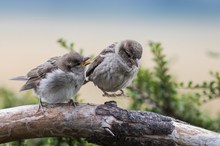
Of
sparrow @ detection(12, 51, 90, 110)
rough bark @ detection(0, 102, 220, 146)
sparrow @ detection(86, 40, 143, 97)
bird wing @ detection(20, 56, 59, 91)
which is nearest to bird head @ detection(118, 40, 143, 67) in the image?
sparrow @ detection(86, 40, 143, 97)

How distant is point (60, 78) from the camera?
15.1ft

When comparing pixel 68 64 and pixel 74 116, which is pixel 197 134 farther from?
pixel 68 64

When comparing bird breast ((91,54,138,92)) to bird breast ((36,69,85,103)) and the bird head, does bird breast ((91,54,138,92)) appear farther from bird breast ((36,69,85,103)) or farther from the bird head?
bird breast ((36,69,85,103))

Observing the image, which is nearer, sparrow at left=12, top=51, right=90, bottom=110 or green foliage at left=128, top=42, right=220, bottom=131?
sparrow at left=12, top=51, right=90, bottom=110

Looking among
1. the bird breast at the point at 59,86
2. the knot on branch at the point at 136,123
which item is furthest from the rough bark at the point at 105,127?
the bird breast at the point at 59,86

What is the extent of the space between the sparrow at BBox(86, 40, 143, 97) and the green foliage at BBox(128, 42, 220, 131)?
2.27 ft

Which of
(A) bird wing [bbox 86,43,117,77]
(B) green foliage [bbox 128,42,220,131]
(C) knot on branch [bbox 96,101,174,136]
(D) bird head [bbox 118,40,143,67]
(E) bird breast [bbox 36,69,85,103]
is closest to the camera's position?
(C) knot on branch [bbox 96,101,174,136]

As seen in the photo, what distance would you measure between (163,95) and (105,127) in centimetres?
181

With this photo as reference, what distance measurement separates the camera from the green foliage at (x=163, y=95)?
5535 millimetres

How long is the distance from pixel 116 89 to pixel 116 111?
0.76 m

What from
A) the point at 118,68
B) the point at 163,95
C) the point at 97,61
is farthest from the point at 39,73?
the point at 163,95

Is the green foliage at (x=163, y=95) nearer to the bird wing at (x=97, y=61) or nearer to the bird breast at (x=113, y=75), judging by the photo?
the bird wing at (x=97, y=61)

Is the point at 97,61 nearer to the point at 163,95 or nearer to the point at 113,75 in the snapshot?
the point at 113,75

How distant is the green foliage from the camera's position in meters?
5.54
